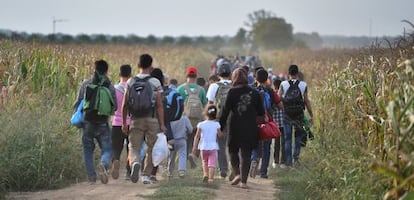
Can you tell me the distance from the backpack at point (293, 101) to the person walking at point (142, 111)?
331cm

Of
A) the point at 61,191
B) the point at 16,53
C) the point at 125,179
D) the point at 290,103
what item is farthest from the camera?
the point at 16,53

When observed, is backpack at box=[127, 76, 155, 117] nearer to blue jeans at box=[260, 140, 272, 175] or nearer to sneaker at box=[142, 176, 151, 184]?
sneaker at box=[142, 176, 151, 184]

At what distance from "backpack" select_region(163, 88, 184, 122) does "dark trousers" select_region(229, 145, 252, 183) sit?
4.30 ft

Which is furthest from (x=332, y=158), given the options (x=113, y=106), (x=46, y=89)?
(x=46, y=89)

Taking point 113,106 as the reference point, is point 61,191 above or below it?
below

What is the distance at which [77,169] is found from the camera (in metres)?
14.1

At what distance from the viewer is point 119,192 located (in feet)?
40.2

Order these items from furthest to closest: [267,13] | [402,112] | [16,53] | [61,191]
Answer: [267,13]
[16,53]
[61,191]
[402,112]

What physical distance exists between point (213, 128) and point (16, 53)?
574cm

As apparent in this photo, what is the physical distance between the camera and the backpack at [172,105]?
13.7 m

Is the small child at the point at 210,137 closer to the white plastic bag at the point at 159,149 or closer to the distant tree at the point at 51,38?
the white plastic bag at the point at 159,149

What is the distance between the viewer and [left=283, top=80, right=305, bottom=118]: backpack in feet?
50.2

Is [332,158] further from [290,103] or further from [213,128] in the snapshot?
[290,103]

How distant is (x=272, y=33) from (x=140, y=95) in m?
120
